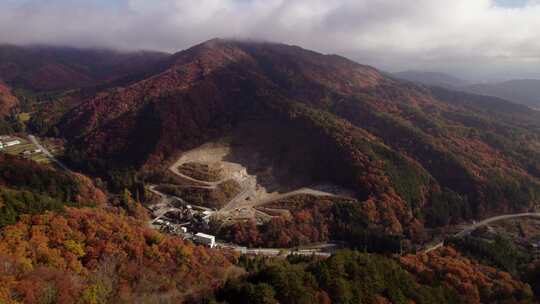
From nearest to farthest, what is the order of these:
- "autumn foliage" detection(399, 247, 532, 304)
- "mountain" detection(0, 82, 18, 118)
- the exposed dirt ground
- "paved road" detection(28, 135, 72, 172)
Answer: "autumn foliage" detection(399, 247, 532, 304) < the exposed dirt ground < "paved road" detection(28, 135, 72, 172) < "mountain" detection(0, 82, 18, 118)

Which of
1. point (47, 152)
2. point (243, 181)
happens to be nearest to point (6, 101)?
point (47, 152)

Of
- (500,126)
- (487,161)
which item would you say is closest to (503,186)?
(487,161)

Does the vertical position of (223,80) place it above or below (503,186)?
above

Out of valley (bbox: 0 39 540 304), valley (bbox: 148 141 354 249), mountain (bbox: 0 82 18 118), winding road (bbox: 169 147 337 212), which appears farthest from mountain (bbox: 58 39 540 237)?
mountain (bbox: 0 82 18 118)

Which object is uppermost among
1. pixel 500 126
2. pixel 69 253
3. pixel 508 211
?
pixel 500 126

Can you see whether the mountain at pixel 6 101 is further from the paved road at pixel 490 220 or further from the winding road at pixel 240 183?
the paved road at pixel 490 220

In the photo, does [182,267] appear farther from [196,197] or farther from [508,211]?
[508,211]

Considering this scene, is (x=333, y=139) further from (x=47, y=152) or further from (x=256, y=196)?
(x=47, y=152)

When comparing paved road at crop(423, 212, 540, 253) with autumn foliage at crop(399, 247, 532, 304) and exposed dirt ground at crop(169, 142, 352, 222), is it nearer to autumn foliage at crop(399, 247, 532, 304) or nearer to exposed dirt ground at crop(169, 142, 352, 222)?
autumn foliage at crop(399, 247, 532, 304)

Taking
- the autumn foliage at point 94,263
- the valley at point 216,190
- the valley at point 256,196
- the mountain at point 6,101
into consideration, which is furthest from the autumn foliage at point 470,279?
the mountain at point 6,101

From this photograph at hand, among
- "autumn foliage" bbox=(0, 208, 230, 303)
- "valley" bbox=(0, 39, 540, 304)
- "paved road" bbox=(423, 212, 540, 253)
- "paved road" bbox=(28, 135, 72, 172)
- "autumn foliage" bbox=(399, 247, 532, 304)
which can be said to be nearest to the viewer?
"autumn foliage" bbox=(0, 208, 230, 303)
